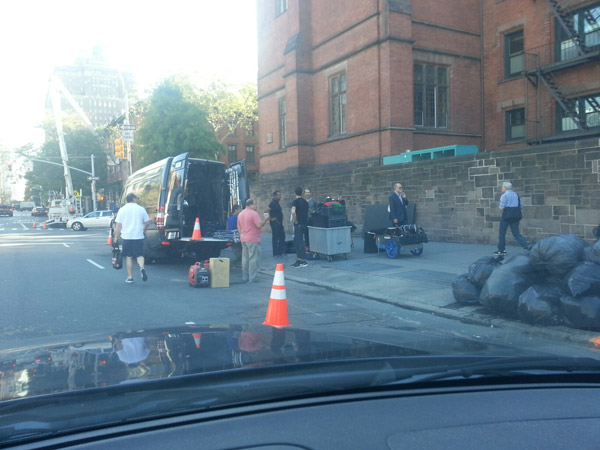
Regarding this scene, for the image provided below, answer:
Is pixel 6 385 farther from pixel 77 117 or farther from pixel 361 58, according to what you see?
pixel 77 117

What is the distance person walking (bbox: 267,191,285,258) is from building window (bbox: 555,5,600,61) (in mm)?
13558

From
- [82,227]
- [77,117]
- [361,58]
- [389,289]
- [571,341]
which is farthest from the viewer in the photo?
[77,117]

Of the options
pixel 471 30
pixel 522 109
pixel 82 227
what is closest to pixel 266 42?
pixel 471 30

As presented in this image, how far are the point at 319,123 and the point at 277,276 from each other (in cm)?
2016

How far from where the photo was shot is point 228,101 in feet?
144

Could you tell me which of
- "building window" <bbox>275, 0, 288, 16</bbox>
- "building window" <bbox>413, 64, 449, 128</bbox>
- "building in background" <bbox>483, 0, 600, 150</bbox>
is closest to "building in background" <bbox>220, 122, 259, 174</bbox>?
"building window" <bbox>275, 0, 288, 16</bbox>

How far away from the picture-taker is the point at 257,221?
463 inches

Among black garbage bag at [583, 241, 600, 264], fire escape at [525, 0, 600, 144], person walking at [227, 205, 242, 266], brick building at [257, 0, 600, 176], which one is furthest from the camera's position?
brick building at [257, 0, 600, 176]

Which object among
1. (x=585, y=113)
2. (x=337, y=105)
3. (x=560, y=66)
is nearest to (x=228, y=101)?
(x=337, y=105)

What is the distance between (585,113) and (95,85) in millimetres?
164991

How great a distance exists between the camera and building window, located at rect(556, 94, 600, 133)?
20.4 m

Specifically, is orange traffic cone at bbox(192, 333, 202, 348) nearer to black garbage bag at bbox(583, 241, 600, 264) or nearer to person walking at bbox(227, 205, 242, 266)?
black garbage bag at bbox(583, 241, 600, 264)

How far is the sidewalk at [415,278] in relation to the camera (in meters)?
7.41

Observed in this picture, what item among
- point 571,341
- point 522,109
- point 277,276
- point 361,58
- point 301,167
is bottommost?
point 571,341
